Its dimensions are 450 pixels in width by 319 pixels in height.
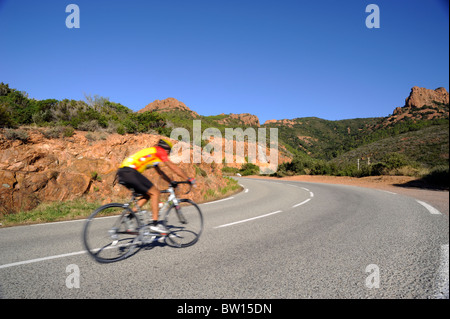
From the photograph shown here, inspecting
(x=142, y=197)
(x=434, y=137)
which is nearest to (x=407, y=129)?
(x=434, y=137)

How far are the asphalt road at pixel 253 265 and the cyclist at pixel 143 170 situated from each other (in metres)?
0.75

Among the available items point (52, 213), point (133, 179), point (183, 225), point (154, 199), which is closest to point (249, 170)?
point (52, 213)

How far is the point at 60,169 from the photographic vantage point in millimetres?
8586

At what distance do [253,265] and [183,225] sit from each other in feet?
5.86

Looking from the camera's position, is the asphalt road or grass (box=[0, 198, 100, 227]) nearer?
the asphalt road

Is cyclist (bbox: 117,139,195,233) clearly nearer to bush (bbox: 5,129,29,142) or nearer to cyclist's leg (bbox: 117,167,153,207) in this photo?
cyclist's leg (bbox: 117,167,153,207)

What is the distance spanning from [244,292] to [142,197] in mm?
2284

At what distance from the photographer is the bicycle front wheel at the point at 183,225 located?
3932 millimetres

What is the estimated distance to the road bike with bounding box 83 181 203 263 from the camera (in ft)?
11.0

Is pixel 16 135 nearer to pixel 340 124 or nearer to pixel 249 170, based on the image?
pixel 249 170

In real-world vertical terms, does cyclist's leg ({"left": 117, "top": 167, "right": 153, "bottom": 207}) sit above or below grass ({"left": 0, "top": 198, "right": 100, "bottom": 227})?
above

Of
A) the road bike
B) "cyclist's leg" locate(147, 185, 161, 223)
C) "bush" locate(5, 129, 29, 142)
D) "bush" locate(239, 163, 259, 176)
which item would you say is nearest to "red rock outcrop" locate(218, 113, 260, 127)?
"bush" locate(239, 163, 259, 176)

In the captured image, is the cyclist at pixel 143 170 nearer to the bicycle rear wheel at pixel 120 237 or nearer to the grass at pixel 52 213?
the bicycle rear wheel at pixel 120 237
